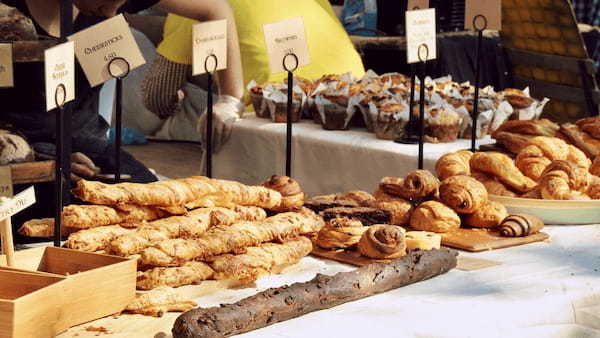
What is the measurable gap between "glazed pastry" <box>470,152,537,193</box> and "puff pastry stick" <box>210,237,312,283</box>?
67 centimetres

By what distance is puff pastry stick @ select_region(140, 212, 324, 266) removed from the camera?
143 cm

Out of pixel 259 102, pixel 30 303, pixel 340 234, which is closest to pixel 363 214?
pixel 340 234

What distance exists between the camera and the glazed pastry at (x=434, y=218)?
1884 mm

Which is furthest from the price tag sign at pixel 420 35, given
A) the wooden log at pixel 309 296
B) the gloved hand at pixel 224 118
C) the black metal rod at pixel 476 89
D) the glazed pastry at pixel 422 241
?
the gloved hand at pixel 224 118

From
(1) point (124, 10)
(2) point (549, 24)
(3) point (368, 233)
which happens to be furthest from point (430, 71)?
(3) point (368, 233)

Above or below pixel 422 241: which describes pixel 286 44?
above

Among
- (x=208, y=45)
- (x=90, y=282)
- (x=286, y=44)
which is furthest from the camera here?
(x=286, y=44)

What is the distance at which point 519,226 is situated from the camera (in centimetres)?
192

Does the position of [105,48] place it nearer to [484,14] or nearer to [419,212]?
[419,212]

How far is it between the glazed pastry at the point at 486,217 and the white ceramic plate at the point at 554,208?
0.09 metres

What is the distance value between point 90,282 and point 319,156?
1.88 meters

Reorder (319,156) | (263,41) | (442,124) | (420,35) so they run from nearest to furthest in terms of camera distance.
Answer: (420,35), (442,124), (319,156), (263,41)

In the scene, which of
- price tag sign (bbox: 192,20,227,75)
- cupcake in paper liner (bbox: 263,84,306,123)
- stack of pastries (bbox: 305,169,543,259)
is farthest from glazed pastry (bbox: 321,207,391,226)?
cupcake in paper liner (bbox: 263,84,306,123)

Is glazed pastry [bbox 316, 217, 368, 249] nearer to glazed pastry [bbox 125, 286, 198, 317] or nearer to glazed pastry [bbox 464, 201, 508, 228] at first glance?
glazed pastry [bbox 464, 201, 508, 228]
